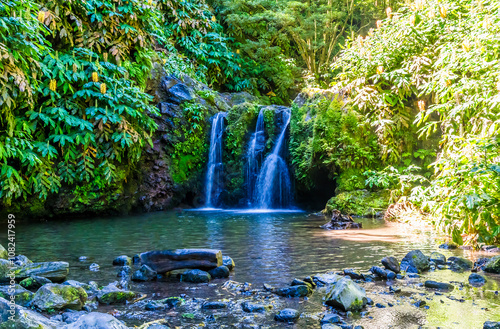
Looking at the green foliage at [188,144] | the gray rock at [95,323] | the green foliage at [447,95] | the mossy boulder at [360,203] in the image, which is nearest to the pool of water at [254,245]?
the mossy boulder at [360,203]

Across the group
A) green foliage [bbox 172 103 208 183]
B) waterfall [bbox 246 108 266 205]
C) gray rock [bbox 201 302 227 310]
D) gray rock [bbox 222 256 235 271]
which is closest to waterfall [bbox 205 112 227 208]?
green foliage [bbox 172 103 208 183]

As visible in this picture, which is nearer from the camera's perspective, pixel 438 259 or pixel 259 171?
pixel 438 259

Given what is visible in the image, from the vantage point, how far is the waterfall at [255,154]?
11852mm

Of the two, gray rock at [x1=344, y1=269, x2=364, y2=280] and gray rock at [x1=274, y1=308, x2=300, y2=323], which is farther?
gray rock at [x1=344, y1=269, x2=364, y2=280]

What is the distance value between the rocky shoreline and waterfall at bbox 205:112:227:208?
811 cm

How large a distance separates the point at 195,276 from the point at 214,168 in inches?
339

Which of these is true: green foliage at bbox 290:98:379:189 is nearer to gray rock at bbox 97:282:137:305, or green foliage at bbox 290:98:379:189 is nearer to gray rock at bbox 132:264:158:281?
gray rock at bbox 132:264:158:281

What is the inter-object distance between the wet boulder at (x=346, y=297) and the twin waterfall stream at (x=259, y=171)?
8235 mm

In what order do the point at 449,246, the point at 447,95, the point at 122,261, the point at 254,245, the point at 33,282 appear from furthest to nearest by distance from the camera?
1. the point at 447,95
2. the point at 254,245
3. the point at 449,246
4. the point at 122,261
5. the point at 33,282

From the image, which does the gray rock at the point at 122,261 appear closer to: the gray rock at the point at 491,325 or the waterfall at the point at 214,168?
the gray rock at the point at 491,325

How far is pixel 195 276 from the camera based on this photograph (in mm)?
3852

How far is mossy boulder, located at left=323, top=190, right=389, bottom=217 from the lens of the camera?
9.02 meters

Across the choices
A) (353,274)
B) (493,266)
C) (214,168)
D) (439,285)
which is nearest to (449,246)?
(493,266)

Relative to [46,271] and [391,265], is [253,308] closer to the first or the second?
[391,265]
